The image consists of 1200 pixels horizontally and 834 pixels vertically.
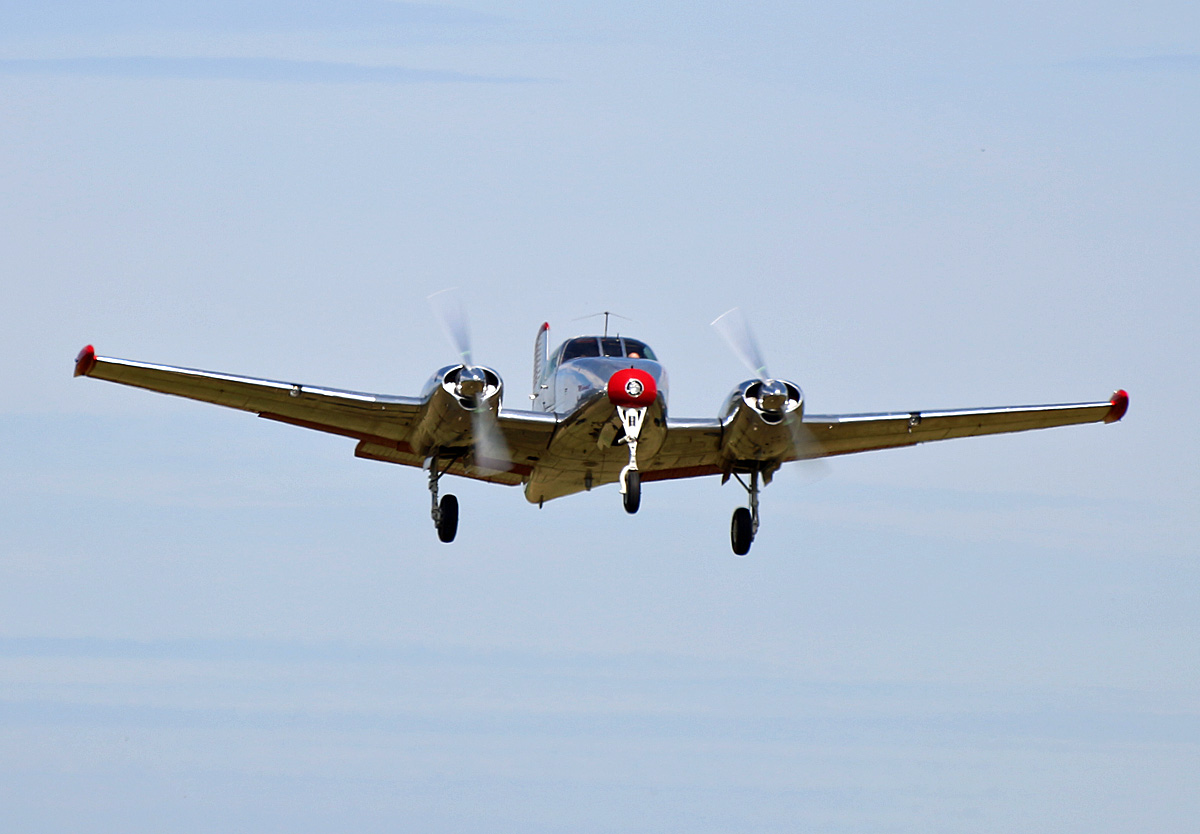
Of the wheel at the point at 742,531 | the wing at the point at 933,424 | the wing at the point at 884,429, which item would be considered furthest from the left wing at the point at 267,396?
the wing at the point at 933,424

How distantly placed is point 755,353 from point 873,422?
3.42m

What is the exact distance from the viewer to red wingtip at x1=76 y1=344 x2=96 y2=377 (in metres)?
30.5

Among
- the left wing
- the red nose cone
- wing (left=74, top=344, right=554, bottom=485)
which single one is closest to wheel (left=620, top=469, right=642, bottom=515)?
the red nose cone

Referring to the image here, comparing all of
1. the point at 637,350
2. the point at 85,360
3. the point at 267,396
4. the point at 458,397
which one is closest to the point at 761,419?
the point at 637,350

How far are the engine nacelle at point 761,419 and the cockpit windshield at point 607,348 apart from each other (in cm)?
185

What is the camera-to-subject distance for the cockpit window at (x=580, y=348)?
3256cm

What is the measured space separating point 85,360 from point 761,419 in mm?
12177

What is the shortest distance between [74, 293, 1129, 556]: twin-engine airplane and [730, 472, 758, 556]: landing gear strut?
0.03m

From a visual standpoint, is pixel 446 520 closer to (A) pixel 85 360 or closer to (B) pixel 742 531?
(B) pixel 742 531

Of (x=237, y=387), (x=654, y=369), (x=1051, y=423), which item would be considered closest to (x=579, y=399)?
(x=654, y=369)

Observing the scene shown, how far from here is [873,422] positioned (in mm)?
34969

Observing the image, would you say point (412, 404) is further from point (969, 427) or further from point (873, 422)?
point (969, 427)

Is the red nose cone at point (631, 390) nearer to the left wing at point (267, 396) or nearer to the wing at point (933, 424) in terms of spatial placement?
the left wing at point (267, 396)

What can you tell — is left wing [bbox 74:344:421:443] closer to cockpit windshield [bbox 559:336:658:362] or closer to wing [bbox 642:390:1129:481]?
cockpit windshield [bbox 559:336:658:362]
